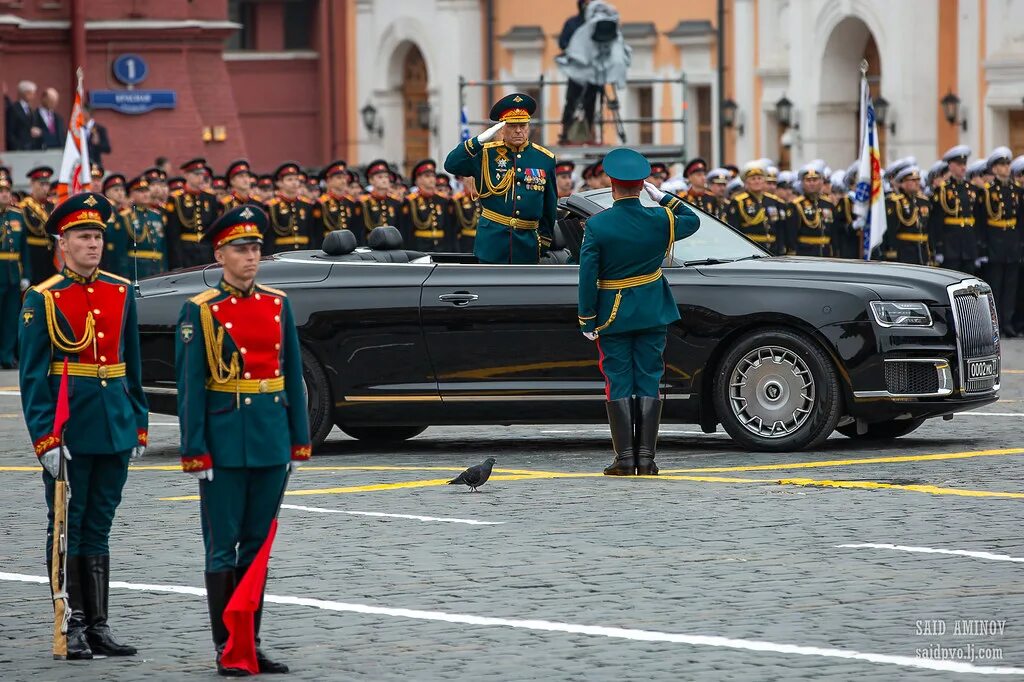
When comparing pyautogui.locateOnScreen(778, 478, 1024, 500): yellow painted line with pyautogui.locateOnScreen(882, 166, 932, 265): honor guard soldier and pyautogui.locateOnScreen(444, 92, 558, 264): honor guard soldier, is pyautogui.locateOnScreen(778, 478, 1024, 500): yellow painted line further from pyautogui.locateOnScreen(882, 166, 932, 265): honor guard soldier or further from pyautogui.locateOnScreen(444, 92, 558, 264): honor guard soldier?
pyautogui.locateOnScreen(882, 166, 932, 265): honor guard soldier

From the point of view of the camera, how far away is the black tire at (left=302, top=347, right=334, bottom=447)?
13.5m

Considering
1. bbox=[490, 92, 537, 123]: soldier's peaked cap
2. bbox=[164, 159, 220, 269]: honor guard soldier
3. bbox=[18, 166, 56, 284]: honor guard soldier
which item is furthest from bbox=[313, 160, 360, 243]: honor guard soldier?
bbox=[490, 92, 537, 123]: soldier's peaked cap

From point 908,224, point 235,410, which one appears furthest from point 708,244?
point 908,224

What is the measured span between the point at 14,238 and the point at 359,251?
382 inches

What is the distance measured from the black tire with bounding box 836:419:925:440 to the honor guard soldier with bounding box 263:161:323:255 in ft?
32.7

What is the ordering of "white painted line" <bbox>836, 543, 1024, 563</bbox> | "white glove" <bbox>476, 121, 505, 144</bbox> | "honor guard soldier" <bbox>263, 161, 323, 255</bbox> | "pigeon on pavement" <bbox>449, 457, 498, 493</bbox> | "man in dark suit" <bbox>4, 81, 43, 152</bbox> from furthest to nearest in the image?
"man in dark suit" <bbox>4, 81, 43, 152</bbox> → "honor guard soldier" <bbox>263, 161, 323, 255</bbox> → "white glove" <bbox>476, 121, 505, 144</bbox> → "pigeon on pavement" <bbox>449, 457, 498, 493</bbox> → "white painted line" <bbox>836, 543, 1024, 563</bbox>

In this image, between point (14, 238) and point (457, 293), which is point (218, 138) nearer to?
point (14, 238)

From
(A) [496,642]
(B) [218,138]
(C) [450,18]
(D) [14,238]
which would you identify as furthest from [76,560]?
(C) [450,18]

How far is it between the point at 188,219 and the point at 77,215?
1553 centimetres

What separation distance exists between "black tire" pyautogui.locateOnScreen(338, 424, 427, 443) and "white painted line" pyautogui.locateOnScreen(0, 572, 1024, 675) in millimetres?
5148

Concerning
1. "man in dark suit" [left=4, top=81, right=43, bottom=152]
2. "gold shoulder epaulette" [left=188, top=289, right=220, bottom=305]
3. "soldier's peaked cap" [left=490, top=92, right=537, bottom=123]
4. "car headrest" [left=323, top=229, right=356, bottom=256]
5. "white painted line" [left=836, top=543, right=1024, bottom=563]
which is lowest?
"white painted line" [left=836, top=543, right=1024, bottom=563]

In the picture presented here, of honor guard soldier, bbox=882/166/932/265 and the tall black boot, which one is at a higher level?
honor guard soldier, bbox=882/166/932/265

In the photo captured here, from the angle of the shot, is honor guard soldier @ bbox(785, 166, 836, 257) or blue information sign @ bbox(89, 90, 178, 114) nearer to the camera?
honor guard soldier @ bbox(785, 166, 836, 257)

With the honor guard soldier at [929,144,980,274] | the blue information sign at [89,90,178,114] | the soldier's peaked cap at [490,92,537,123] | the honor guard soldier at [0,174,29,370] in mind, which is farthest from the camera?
the blue information sign at [89,90,178,114]
